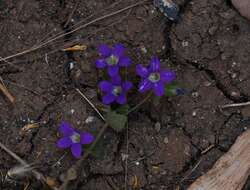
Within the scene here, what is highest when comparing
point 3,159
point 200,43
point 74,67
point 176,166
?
point 200,43

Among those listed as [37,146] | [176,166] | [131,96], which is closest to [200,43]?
[131,96]

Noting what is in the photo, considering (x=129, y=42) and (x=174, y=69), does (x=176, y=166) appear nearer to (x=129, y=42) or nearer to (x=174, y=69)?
(x=174, y=69)

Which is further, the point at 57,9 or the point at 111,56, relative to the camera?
the point at 57,9

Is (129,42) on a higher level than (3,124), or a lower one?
higher

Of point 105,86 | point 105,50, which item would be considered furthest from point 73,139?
point 105,50

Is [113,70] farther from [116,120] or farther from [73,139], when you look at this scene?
[73,139]

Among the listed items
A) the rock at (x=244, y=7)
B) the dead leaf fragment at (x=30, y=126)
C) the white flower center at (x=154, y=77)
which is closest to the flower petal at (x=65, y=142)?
the dead leaf fragment at (x=30, y=126)
